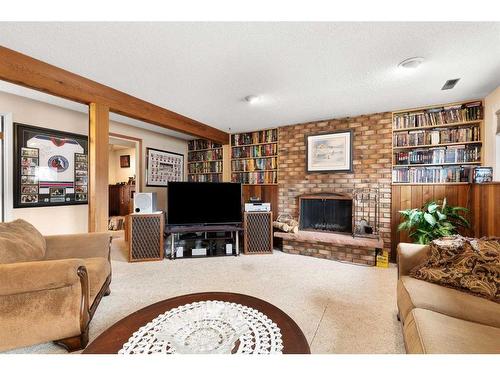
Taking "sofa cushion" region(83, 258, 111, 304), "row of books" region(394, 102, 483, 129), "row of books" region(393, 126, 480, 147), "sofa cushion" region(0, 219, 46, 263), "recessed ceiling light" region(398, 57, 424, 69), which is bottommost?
"sofa cushion" region(83, 258, 111, 304)

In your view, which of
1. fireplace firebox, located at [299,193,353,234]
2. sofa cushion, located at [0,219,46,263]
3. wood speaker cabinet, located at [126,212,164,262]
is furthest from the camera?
fireplace firebox, located at [299,193,353,234]

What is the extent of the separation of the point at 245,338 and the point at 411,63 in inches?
92.6

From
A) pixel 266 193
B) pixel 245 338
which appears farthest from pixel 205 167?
pixel 245 338

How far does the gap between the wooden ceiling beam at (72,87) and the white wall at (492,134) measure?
3.85 m

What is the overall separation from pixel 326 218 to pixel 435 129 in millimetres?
1885

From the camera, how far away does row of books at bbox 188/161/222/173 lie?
4.62 meters

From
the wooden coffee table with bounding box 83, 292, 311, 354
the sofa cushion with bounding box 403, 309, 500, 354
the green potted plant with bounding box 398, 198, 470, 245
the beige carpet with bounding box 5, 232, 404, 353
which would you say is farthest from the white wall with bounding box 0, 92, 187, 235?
the green potted plant with bounding box 398, 198, 470, 245

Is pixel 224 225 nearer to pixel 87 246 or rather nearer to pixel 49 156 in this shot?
pixel 87 246

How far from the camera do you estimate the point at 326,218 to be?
3508 millimetres

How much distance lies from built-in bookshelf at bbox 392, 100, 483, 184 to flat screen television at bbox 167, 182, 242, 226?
239 centimetres

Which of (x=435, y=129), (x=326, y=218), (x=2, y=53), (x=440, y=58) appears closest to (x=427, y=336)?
(x=440, y=58)

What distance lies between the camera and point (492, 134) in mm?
2455

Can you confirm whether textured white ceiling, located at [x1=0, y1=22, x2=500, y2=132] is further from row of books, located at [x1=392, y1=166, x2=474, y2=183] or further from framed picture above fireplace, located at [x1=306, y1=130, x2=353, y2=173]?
row of books, located at [x1=392, y1=166, x2=474, y2=183]
